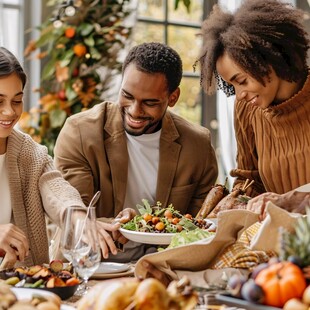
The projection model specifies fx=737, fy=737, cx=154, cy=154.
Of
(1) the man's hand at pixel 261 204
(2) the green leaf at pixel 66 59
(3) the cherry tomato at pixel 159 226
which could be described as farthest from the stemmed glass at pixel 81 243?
(2) the green leaf at pixel 66 59

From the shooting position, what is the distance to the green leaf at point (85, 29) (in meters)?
4.45

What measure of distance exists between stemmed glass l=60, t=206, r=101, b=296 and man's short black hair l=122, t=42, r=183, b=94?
130 centimetres

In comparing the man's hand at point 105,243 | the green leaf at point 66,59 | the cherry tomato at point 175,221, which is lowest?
the cherry tomato at point 175,221

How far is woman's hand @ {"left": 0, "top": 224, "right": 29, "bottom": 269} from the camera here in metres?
2.20

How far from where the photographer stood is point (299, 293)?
147 centimetres

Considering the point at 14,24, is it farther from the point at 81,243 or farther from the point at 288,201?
the point at 81,243

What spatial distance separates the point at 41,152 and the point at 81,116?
526 mm

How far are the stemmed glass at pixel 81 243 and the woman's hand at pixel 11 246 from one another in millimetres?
353

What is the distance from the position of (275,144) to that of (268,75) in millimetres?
359

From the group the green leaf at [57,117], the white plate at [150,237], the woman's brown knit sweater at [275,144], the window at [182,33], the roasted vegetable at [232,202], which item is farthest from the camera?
the window at [182,33]

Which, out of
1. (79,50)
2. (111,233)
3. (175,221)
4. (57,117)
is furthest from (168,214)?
(79,50)

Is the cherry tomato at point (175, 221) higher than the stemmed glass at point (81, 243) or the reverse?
the reverse

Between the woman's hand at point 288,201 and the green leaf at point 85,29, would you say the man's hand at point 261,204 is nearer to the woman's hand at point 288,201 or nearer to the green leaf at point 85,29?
the woman's hand at point 288,201

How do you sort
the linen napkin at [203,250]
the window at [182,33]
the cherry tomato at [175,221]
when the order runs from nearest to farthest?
the linen napkin at [203,250], the cherry tomato at [175,221], the window at [182,33]
